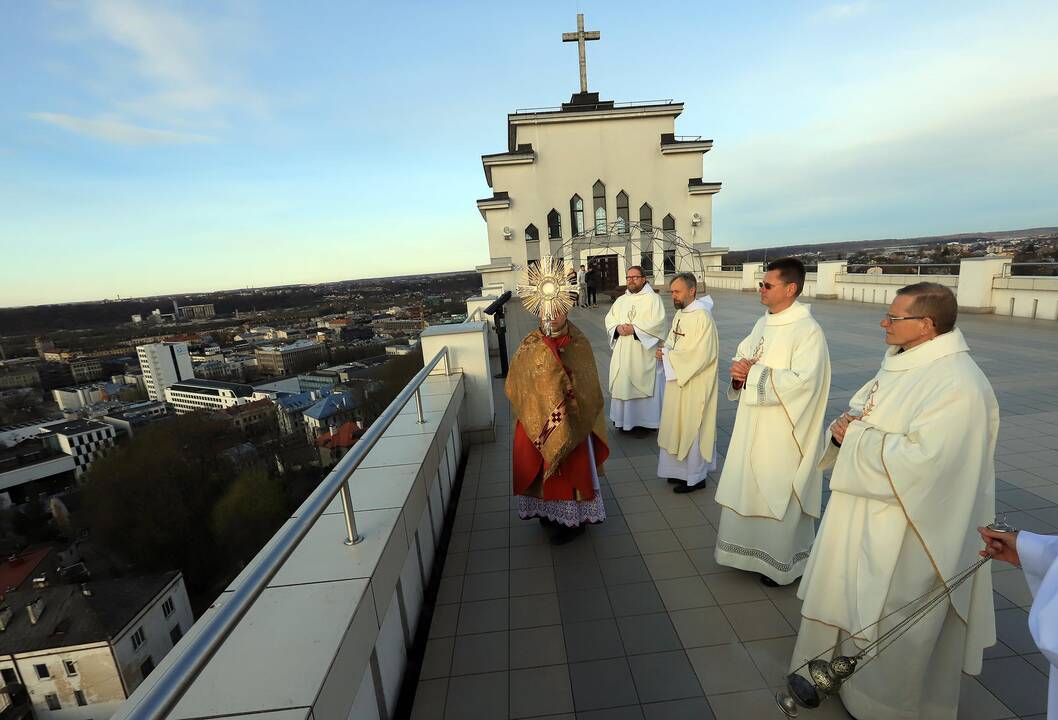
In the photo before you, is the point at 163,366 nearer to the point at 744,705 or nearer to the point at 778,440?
the point at 778,440

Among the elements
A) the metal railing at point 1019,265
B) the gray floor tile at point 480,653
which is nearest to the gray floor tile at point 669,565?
the gray floor tile at point 480,653

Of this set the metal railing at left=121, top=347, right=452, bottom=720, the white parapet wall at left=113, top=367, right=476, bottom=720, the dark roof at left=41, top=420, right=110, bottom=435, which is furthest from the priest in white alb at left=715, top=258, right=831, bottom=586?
the dark roof at left=41, top=420, right=110, bottom=435

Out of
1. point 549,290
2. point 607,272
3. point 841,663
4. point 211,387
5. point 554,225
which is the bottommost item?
point 211,387

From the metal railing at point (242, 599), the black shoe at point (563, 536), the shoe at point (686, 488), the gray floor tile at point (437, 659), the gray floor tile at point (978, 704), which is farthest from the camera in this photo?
the shoe at point (686, 488)

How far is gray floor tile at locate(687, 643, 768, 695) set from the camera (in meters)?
2.49

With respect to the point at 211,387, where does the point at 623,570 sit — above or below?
above

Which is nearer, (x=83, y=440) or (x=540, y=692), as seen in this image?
(x=540, y=692)

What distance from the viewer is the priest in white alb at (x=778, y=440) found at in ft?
9.52

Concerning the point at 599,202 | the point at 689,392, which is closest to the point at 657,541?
the point at 689,392

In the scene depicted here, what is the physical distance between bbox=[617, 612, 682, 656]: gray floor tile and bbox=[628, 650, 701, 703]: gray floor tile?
52 millimetres

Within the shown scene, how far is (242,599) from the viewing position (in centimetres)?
125

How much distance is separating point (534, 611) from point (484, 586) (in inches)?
17.9

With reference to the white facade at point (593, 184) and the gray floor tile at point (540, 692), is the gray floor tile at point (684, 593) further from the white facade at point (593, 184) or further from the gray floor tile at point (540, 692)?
the white facade at point (593, 184)

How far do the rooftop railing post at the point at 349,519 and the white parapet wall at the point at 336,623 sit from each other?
0.03m
